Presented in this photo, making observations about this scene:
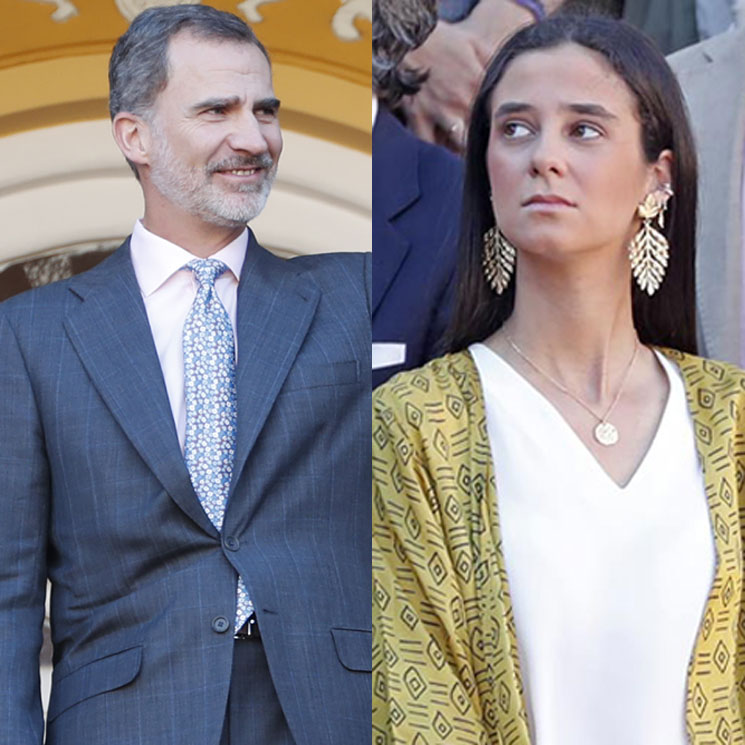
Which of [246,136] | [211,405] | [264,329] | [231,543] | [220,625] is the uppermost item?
[246,136]

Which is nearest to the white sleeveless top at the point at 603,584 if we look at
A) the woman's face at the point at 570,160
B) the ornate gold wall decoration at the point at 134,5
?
the woman's face at the point at 570,160

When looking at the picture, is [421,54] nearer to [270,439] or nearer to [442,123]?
[442,123]

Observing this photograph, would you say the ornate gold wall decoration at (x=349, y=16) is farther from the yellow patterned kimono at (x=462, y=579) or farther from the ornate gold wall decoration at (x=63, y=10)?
the yellow patterned kimono at (x=462, y=579)

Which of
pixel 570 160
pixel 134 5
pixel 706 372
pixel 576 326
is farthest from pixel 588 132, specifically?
pixel 134 5

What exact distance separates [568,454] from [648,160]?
469 mm

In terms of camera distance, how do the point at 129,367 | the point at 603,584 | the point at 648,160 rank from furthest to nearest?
the point at 129,367 → the point at 648,160 → the point at 603,584

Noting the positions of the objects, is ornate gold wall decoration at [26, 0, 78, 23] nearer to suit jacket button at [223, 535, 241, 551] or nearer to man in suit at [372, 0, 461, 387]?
man in suit at [372, 0, 461, 387]

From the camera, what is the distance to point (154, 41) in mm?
3008

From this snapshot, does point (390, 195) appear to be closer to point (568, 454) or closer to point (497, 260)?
point (497, 260)

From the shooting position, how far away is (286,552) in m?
2.85

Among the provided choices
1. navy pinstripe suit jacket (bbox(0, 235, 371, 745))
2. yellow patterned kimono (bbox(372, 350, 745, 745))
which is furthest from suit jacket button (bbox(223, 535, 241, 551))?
yellow patterned kimono (bbox(372, 350, 745, 745))

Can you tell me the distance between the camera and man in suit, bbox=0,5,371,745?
9.21 ft

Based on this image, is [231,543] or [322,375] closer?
[231,543]

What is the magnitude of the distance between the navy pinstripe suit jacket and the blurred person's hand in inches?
14.0
